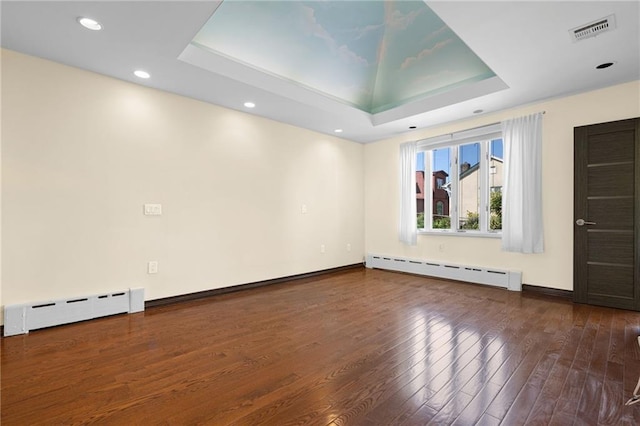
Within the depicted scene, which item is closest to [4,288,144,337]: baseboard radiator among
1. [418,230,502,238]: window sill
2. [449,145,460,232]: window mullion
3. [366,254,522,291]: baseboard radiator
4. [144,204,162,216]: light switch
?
[144,204,162,216]: light switch

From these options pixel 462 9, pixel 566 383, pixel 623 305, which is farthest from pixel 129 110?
pixel 623 305

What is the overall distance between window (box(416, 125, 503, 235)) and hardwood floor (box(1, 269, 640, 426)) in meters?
1.77

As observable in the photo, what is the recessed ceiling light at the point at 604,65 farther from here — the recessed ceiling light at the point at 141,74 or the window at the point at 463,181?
the recessed ceiling light at the point at 141,74

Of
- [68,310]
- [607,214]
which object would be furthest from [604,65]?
[68,310]

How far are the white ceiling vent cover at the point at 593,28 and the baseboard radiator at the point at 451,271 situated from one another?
120 inches

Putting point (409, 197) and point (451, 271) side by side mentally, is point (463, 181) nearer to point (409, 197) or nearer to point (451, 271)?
point (409, 197)

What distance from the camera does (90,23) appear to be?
2.45m

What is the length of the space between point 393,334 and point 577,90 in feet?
12.8

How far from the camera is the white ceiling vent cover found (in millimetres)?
2424

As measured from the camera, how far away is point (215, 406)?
1730mm

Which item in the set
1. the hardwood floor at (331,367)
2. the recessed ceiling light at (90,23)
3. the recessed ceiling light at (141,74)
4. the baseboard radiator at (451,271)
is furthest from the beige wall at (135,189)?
the baseboard radiator at (451,271)

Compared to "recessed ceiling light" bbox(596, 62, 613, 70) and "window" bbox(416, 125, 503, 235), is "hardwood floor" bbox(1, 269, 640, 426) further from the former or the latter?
"recessed ceiling light" bbox(596, 62, 613, 70)

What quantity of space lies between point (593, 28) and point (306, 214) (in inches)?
165

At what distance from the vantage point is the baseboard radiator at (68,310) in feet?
9.09
